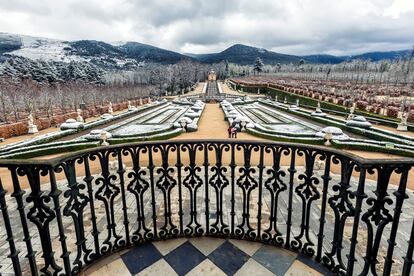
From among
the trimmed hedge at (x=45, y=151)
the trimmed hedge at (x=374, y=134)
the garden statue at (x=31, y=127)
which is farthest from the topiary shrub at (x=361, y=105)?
the garden statue at (x=31, y=127)

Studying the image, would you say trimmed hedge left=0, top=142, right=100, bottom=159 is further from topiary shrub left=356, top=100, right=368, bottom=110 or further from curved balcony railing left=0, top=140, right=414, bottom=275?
topiary shrub left=356, top=100, right=368, bottom=110

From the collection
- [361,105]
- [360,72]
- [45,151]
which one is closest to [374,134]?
[361,105]

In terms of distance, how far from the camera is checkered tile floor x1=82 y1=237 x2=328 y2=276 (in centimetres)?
274

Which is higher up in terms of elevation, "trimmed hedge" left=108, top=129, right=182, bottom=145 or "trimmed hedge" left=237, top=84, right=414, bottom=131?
"trimmed hedge" left=237, top=84, right=414, bottom=131

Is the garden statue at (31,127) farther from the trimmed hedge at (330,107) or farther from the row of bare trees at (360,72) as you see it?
the row of bare trees at (360,72)

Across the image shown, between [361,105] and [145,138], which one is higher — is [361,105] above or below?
above

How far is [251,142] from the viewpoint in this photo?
9.48ft

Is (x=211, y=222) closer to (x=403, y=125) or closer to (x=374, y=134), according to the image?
(x=374, y=134)

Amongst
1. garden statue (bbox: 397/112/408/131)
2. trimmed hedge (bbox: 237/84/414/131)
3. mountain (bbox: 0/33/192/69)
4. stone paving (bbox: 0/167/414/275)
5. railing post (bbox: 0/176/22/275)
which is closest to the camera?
railing post (bbox: 0/176/22/275)

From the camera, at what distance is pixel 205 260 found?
292 centimetres

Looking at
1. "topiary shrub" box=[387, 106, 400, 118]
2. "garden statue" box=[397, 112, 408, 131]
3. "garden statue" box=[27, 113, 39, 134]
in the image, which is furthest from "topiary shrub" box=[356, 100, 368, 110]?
"garden statue" box=[27, 113, 39, 134]

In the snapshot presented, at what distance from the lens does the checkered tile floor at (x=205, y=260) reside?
2738 millimetres

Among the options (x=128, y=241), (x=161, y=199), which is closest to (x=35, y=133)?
(x=161, y=199)

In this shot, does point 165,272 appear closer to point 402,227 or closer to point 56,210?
point 56,210
